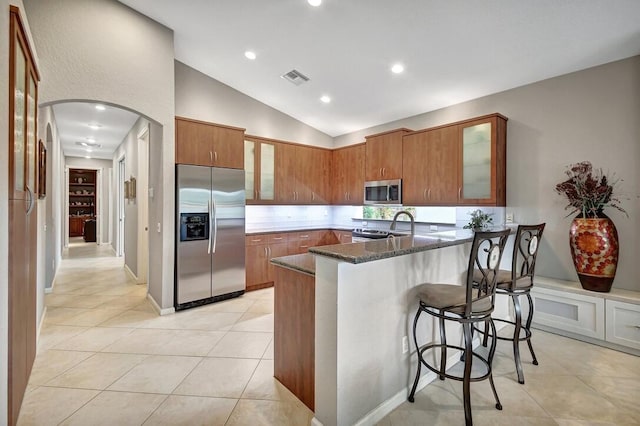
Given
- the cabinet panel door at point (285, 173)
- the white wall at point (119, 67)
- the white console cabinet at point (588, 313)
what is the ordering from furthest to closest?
the cabinet panel door at point (285, 173) → the white wall at point (119, 67) → the white console cabinet at point (588, 313)

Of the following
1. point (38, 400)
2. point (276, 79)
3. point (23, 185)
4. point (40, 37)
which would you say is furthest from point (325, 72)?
point (38, 400)

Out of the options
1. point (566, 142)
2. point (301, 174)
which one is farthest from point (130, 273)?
point (566, 142)

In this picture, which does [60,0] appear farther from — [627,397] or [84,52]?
[627,397]

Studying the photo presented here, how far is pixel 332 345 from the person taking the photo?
1.65 m

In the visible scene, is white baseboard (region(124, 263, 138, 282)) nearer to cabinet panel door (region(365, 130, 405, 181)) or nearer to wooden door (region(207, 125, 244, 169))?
wooden door (region(207, 125, 244, 169))

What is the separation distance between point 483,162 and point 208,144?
355 cm

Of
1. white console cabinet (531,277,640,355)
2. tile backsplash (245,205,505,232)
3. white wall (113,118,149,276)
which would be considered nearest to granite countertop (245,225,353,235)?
tile backsplash (245,205,505,232)

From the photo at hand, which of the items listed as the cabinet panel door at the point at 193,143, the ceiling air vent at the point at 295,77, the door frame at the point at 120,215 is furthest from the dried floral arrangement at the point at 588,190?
the door frame at the point at 120,215

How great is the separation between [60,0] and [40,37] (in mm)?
434

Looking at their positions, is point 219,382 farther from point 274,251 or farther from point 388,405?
point 274,251

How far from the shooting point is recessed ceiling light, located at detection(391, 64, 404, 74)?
362 cm

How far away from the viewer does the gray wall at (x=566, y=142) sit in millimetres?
3006

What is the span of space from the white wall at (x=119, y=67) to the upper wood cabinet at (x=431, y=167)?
3.27 m

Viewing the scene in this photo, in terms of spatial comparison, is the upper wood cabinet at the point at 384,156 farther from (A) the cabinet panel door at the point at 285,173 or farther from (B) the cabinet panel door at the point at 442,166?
(A) the cabinet panel door at the point at 285,173
